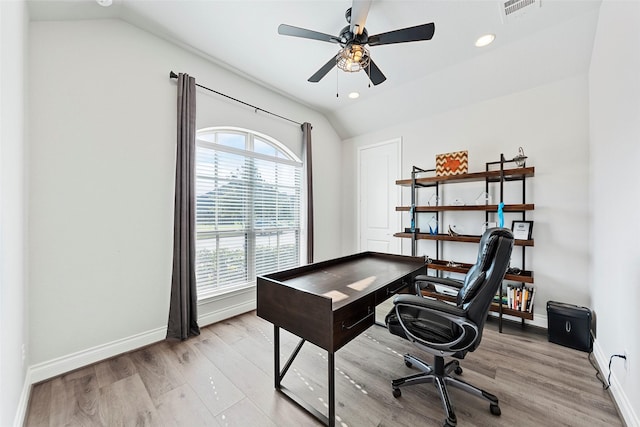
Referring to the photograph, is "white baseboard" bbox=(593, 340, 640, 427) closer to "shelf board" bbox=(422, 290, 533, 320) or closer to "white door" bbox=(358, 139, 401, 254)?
"shelf board" bbox=(422, 290, 533, 320)

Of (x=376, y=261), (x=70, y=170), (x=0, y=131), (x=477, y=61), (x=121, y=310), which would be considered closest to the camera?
(x=0, y=131)

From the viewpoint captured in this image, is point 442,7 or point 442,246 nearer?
point 442,7

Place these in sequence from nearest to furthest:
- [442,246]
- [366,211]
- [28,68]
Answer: [28,68], [442,246], [366,211]

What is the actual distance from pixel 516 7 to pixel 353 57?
1.43 m

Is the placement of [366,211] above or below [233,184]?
below

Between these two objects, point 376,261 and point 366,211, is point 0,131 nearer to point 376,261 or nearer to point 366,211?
point 376,261

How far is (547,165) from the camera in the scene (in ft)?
9.02

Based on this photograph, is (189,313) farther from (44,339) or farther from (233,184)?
(233,184)

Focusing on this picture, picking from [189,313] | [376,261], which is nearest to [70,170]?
[189,313]

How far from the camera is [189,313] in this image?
2.59 m

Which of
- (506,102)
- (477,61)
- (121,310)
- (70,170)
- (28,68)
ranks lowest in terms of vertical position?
(121,310)

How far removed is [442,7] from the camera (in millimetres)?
2090

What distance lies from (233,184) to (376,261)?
197 centimetres

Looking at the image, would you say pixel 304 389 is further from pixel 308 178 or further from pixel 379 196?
pixel 379 196
